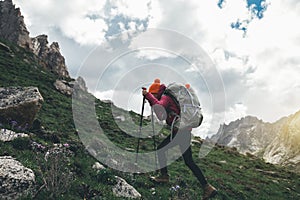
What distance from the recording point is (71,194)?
6.95 m

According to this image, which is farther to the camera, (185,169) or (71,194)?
(185,169)

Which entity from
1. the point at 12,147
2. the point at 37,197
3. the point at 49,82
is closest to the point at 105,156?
the point at 12,147

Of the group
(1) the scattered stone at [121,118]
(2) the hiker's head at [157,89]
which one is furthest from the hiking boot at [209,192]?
(1) the scattered stone at [121,118]

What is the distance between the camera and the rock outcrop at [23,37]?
69.9 metres

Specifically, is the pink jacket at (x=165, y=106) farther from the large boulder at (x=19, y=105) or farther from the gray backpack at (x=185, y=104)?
the large boulder at (x=19, y=105)

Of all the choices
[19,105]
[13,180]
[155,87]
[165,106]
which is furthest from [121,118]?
[13,180]

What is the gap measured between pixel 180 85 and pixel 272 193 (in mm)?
14128

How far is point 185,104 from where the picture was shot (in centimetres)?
816

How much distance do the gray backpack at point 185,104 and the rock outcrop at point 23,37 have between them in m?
65.6

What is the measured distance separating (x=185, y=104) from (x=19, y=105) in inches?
292

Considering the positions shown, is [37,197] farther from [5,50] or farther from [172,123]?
[5,50]

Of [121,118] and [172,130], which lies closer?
[172,130]

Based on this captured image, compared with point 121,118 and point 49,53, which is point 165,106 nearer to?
point 121,118

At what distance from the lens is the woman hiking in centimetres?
813
